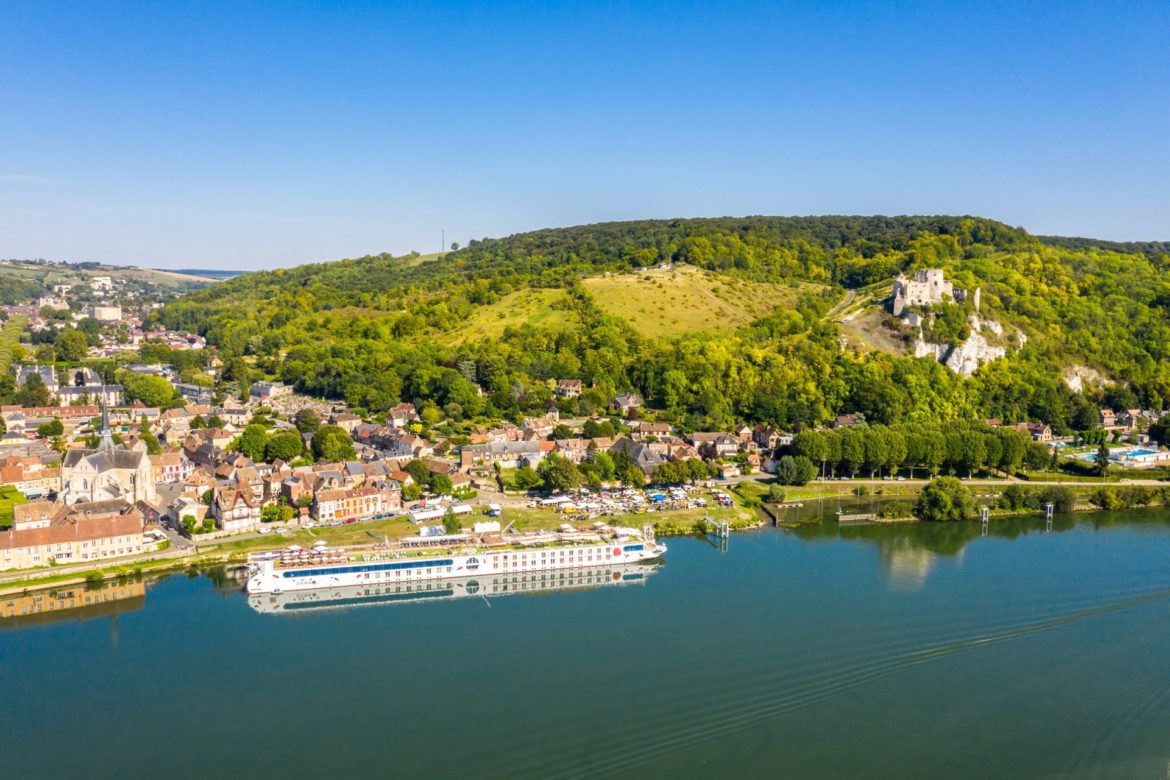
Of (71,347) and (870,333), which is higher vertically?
(870,333)

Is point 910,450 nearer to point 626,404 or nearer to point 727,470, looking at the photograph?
point 727,470

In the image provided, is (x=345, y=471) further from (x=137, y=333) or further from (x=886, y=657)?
(x=137, y=333)

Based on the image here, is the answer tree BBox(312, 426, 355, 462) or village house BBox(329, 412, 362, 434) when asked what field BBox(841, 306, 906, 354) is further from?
tree BBox(312, 426, 355, 462)

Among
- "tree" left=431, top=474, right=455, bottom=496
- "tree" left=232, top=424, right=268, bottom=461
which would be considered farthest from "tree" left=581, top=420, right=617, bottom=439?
"tree" left=232, top=424, right=268, bottom=461

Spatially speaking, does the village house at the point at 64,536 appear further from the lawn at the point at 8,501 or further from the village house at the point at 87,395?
the village house at the point at 87,395

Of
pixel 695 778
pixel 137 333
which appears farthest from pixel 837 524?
pixel 137 333

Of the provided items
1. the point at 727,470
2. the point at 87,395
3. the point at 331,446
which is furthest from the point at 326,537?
the point at 87,395
